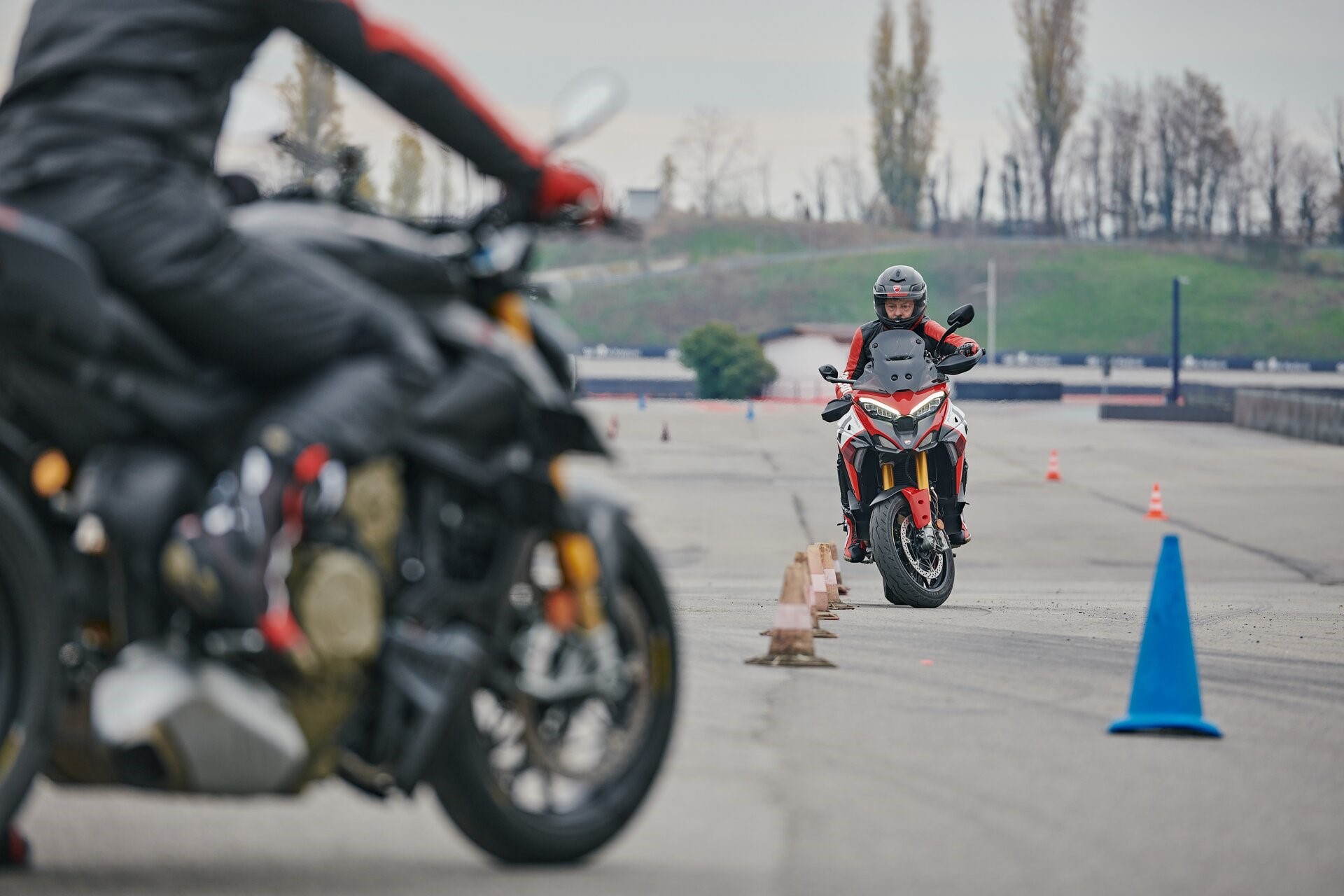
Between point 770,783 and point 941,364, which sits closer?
point 770,783

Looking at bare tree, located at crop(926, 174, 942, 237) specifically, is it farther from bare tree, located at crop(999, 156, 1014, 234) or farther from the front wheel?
the front wheel

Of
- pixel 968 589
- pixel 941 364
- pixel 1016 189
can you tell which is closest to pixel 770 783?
pixel 941 364

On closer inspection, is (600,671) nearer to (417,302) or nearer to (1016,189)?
(417,302)

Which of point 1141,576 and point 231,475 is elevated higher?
point 231,475

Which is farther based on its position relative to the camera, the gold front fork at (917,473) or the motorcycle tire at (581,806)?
the gold front fork at (917,473)

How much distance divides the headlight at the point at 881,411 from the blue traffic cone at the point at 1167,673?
19.1ft

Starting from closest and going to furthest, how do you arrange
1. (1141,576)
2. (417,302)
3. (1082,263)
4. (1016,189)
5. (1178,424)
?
(417,302) < (1141,576) < (1178,424) < (1082,263) < (1016,189)

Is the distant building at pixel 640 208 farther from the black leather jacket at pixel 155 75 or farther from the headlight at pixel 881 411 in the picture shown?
the headlight at pixel 881 411

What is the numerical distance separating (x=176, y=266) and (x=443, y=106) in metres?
0.64

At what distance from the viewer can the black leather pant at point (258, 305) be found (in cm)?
402

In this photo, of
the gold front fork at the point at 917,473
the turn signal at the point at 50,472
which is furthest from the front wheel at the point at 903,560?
the turn signal at the point at 50,472

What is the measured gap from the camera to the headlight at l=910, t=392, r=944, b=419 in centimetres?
1300

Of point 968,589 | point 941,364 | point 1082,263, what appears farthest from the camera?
point 1082,263

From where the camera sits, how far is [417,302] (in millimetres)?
4516
